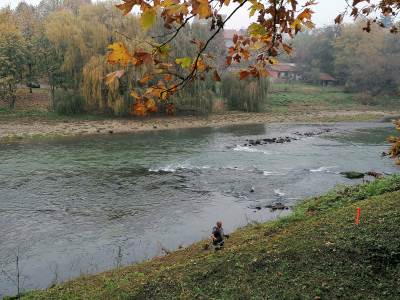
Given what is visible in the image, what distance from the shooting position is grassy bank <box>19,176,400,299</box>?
718cm

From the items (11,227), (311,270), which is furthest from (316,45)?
(311,270)

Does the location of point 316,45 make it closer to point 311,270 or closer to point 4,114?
point 4,114

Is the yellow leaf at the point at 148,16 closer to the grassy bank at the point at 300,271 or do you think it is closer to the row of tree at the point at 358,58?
the grassy bank at the point at 300,271

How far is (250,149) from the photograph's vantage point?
33.9 metres

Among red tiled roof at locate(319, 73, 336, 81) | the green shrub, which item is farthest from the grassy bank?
red tiled roof at locate(319, 73, 336, 81)

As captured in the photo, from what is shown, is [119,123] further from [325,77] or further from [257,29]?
[325,77]

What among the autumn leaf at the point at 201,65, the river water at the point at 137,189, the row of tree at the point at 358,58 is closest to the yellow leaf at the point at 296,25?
the autumn leaf at the point at 201,65

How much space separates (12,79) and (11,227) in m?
33.8

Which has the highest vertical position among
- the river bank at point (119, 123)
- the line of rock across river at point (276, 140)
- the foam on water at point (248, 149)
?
the river bank at point (119, 123)

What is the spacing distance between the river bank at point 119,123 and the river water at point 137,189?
10.1 ft

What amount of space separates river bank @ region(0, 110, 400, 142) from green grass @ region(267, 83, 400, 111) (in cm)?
660

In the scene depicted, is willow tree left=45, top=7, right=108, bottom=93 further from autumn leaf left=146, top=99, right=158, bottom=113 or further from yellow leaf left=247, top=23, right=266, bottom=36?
yellow leaf left=247, top=23, right=266, bottom=36

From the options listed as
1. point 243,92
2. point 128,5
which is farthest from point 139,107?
point 243,92

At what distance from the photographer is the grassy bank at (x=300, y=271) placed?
7.18 meters
